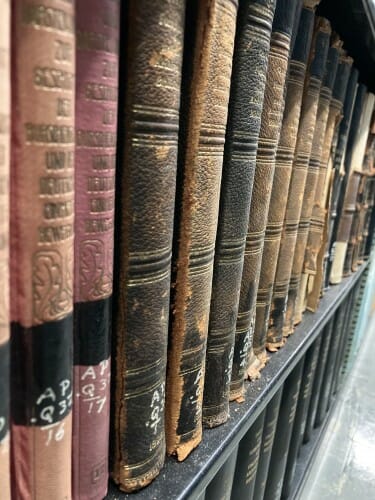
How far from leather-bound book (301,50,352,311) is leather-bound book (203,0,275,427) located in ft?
1.17

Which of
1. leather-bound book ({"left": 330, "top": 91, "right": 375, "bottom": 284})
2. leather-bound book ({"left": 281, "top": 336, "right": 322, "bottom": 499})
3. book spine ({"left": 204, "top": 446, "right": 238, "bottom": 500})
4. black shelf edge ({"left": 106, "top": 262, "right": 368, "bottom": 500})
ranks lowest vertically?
leather-bound book ({"left": 281, "top": 336, "right": 322, "bottom": 499})

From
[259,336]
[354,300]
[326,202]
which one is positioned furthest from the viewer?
[354,300]

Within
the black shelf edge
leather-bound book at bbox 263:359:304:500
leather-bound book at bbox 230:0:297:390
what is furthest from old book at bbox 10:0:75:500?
leather-bound book at bbox 263:359:304:500

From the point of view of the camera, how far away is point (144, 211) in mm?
350

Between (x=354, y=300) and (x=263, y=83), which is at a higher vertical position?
(x=263, y=83)

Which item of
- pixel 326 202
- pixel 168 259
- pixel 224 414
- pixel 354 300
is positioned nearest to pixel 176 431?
pixel 224 414

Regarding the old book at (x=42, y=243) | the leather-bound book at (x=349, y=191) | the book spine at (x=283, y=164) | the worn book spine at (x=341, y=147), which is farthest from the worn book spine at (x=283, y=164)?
the leather-bound book at (x=349, y=191)

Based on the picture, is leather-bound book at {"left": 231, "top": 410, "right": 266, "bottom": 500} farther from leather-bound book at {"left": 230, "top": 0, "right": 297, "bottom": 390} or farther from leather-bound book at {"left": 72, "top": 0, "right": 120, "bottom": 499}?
leather-bound book at {"left": 72, "top": 0, "right": 120, "bottom": 499}

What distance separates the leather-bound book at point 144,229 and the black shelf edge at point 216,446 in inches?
0.5

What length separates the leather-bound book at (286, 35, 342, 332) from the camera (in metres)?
0.72

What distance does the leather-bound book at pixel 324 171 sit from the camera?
789 mm

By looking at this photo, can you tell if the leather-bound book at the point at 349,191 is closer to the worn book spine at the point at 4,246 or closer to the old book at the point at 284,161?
the old book at the point at 284,161

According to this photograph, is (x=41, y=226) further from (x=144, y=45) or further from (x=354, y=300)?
(x=354, y=300)

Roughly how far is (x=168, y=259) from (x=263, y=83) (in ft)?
0.65
